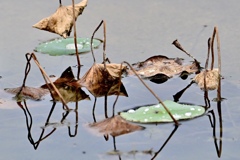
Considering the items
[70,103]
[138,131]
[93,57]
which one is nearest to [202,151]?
[138,131]

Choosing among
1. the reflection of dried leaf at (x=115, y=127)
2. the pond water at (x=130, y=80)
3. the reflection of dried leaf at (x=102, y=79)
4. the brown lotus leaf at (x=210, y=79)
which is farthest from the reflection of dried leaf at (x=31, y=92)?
the brown lotus leaf at (x=210, y=79)

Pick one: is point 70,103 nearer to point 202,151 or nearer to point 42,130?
point 42,130

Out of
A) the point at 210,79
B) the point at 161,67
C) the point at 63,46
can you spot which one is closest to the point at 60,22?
the point at 63,46

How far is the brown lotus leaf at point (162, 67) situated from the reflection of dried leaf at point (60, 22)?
0.94 feet

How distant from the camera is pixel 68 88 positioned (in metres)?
2.67

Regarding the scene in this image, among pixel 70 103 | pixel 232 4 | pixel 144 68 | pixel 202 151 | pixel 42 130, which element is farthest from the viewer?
pixel 232 4

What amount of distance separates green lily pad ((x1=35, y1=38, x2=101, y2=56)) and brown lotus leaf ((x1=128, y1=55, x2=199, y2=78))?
0.26 metres

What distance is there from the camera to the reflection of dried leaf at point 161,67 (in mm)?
2748

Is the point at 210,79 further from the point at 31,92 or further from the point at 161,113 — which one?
the point at 31,92

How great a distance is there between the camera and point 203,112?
2389 mm

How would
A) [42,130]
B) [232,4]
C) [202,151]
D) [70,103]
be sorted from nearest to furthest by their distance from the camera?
[202,151] < [42,130] < [70,103] < [232,4]

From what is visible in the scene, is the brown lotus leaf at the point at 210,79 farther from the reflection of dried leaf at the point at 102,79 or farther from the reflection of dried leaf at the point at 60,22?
the reflection of dried leaf at the point at 60,22

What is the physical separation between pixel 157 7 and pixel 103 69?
2.67ft

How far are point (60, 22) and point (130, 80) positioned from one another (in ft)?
1.09
